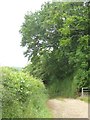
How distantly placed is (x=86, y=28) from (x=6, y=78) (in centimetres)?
369

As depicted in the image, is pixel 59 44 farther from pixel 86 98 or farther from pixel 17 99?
pixel 17 99

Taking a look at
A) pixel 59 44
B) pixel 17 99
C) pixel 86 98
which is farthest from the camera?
pixel 59 44

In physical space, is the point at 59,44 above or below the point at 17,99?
above

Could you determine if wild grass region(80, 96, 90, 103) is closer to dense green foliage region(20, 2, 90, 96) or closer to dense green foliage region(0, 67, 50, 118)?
dense green foliage region(20, 2, 90, 96)

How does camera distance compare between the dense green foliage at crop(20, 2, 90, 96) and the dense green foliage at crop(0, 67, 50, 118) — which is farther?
the dense green foliage at crop(20, 2, 90, 96)

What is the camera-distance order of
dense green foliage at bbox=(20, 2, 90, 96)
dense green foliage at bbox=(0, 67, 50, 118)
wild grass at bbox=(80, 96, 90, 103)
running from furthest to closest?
dense green foliage at bbox=(20, 2, 90, 96)
wild grass at bbox=(80, 96, 90, 103)
dense green foliage at bbox=(0, 67, 50, 118)

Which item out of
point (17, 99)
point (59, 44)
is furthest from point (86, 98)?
point (17, 99)

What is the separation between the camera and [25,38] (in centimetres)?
784

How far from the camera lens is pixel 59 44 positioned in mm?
7234

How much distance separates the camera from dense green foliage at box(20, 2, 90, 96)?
615cm

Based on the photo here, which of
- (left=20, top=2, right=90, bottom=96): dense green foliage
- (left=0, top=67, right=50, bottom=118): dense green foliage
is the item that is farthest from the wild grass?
(left=0, top=67, right=50, bottom=118): dense green foliage

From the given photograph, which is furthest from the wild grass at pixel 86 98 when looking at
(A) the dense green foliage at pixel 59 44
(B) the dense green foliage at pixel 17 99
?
(B) the dense green foliage at pixel 17 99

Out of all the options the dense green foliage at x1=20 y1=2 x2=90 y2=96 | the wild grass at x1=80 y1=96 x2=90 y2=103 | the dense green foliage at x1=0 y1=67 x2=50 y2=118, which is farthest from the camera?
the dense green foliage at x1=20 y1=2 x2=90 y2=96

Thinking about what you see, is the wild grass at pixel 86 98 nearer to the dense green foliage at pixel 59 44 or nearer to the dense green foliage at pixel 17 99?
the dense green foliage at pixel 59 44
